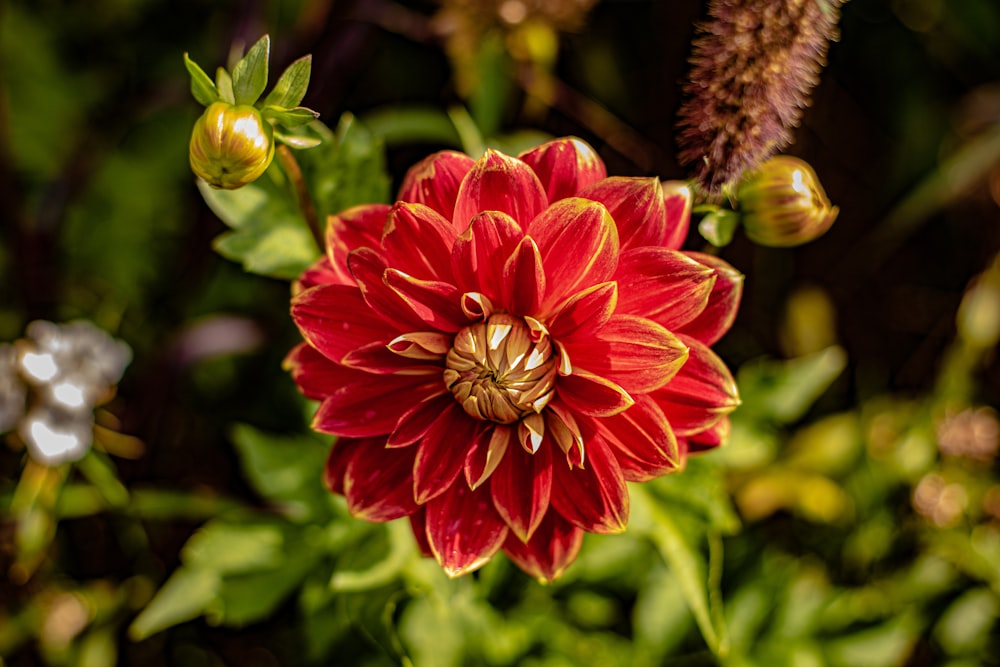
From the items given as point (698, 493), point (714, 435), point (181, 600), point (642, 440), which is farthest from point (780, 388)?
point (181, 600)

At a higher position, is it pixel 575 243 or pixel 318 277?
pixel 575 243

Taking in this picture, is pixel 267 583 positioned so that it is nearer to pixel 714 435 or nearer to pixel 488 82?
pixel 714 435

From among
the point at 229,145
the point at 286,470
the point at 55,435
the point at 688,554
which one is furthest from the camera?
the point at 55,435

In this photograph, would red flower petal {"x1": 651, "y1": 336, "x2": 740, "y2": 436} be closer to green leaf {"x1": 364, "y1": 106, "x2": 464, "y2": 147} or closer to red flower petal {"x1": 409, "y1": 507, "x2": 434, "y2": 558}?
red flower petal {"x1": 409, "y1": 507, "x2": 434, "y2": 558}

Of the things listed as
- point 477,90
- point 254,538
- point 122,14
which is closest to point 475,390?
point 254,538

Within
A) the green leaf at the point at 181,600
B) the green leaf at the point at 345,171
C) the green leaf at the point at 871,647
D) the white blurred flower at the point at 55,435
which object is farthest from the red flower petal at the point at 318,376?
the green leaf at the point at 871,647

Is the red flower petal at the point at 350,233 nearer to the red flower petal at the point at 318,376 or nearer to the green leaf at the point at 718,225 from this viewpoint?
the red flower petal at the point at 318,376

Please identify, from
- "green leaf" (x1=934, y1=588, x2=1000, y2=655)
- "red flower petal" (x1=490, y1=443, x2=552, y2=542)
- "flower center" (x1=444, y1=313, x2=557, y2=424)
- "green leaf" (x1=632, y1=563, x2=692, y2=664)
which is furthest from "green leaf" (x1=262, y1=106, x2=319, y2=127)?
"green leaf" (x1=934, y1=588, x2=1000, y2=655)
